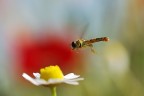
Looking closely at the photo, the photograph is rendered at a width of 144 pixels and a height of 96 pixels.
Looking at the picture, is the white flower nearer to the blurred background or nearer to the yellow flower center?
the yellow flower center

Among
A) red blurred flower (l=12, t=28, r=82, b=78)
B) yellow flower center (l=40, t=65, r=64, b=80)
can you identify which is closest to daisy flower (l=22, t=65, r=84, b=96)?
yellow flower center (l=40, t=65, r=64, b=80)

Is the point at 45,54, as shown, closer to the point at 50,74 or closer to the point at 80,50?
the point at 80,50

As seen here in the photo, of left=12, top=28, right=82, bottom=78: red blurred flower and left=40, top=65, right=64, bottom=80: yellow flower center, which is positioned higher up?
left=12, top=28, right=82, bottom=78: red blurred flower

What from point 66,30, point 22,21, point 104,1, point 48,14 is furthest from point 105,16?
point 22,21

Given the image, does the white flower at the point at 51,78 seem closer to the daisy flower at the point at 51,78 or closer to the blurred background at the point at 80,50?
the daisy flower at the point at 51,78

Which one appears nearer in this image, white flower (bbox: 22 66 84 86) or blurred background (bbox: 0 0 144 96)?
white flower (bbox: 22 66 84 86)
